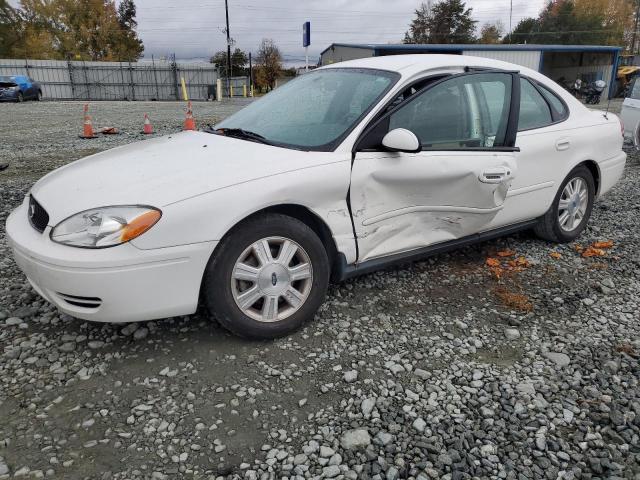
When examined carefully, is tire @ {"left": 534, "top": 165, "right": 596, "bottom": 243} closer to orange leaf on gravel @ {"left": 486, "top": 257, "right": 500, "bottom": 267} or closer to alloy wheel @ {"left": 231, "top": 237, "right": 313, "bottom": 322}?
orange leaf on gravel @ {"left": 486, "top": 257, "right": 500, "bottom": 267}

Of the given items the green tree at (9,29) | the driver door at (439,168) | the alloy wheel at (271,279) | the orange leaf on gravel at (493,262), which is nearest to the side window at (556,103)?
the driver door at (439,168)

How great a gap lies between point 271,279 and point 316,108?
52.4 inches

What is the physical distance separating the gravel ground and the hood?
→ 2.72ft

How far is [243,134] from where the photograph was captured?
3594 millimetres

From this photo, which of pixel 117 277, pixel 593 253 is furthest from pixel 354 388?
pixel 593 253

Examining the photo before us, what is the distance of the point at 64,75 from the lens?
118 feet

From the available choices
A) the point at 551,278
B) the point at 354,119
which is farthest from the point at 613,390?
the point at 354,119

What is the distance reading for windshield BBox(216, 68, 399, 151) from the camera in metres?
3.32

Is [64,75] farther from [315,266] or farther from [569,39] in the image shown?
[569,39]

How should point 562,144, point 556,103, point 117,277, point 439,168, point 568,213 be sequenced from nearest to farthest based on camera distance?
point 117,277, point 439,168, point 562,144, point 556,103, point 568,213

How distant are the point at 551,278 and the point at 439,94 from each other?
1.66 m

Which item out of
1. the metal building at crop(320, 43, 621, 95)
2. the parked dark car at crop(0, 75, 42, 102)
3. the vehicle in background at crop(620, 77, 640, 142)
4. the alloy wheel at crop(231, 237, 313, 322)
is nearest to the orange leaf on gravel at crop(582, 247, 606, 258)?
the alloy wheel at crop(231, 237, 313, 322)

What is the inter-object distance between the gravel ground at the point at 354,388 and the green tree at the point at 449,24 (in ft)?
221

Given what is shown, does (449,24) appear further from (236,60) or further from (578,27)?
(236,60)
